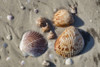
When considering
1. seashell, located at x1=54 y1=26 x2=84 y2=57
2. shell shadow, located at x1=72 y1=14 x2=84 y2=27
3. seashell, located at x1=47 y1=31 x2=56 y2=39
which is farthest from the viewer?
shell shadow, located at x1=72 y1=14 x2=84 y2=27

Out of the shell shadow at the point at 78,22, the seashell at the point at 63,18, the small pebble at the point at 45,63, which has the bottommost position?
the small pebble at the point at 45,63

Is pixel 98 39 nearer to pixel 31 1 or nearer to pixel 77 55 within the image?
pixel 77 55

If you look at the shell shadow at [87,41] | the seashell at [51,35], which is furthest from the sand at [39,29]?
the seashell at [51,35]

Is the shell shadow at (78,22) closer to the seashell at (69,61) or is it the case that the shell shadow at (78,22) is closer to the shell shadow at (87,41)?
the shell shadow at (87,41)

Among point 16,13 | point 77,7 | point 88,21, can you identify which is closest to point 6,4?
point 16,13

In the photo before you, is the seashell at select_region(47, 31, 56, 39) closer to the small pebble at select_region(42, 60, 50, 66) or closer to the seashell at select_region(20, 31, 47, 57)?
the seashell at select_region(20, 31, 47, 57)

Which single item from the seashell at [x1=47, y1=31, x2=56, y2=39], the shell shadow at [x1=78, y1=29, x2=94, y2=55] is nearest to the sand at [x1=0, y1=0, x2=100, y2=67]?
the shell shadow at [x1=78, y1=29, x2=94, y2=55]
